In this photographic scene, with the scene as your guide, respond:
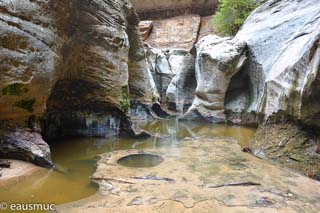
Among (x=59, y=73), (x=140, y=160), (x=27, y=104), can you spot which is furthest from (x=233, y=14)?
(x=27, y=104)

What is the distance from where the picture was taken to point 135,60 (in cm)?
1151

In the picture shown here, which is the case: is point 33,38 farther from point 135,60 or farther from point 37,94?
point 135,60

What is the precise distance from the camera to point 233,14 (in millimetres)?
14352

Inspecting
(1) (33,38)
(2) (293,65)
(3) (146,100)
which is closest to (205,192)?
(2) (293,65)

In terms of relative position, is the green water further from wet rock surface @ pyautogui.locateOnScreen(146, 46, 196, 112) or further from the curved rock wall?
wet rock surface @ pyautogui.locateOnScreen(146, 46, 196, 112)

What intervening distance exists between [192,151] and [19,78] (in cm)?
328

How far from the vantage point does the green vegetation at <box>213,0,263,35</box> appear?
13.9m

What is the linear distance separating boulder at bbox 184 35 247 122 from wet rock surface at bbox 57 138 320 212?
544 cm

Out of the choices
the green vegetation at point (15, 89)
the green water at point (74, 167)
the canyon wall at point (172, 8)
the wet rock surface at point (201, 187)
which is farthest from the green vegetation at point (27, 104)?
the canyon wall at point (172, 8)

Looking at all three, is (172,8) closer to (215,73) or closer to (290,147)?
(215,73)

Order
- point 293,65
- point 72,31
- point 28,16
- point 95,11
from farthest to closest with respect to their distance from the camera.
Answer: point 95,11
point 72,31
point 293,65
point 28,16

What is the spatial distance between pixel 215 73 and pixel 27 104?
22.9 ft

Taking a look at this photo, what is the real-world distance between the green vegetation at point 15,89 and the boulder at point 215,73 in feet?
22.9

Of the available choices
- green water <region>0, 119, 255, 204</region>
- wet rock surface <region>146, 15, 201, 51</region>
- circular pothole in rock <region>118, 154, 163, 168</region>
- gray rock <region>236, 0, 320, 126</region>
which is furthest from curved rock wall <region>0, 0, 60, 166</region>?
wet rock surface <region>146, 15, 201, 51</region>
